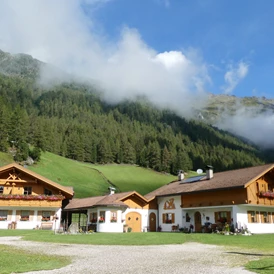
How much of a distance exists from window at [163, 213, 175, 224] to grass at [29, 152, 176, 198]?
19.3m

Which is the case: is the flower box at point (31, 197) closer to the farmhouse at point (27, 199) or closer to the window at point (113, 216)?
the farmhouse at point (27, 199)

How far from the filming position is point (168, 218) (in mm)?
41250

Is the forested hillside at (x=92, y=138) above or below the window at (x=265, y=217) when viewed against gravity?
above

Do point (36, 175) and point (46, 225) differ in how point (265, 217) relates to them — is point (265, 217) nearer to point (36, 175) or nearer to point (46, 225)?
point (46, 225)

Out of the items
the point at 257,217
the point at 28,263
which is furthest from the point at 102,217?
the point at 28,263

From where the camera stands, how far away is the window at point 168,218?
40.6 meters

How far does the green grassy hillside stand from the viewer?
62938 mm

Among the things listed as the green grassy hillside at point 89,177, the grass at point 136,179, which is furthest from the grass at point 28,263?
the grass at point 136,179

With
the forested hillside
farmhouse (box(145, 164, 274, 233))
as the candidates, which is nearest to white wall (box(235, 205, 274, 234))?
farmhouse (box(145, 164, 274, 233))

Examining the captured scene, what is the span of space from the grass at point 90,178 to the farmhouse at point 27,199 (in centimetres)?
1510

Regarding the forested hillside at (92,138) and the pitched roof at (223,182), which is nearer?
the pitched roof at (223,182)

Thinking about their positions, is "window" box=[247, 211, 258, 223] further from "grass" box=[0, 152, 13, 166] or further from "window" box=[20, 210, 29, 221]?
"grass" box=[0, 152, 13, 166]

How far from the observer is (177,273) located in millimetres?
10125

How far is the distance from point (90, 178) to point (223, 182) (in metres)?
41.1
